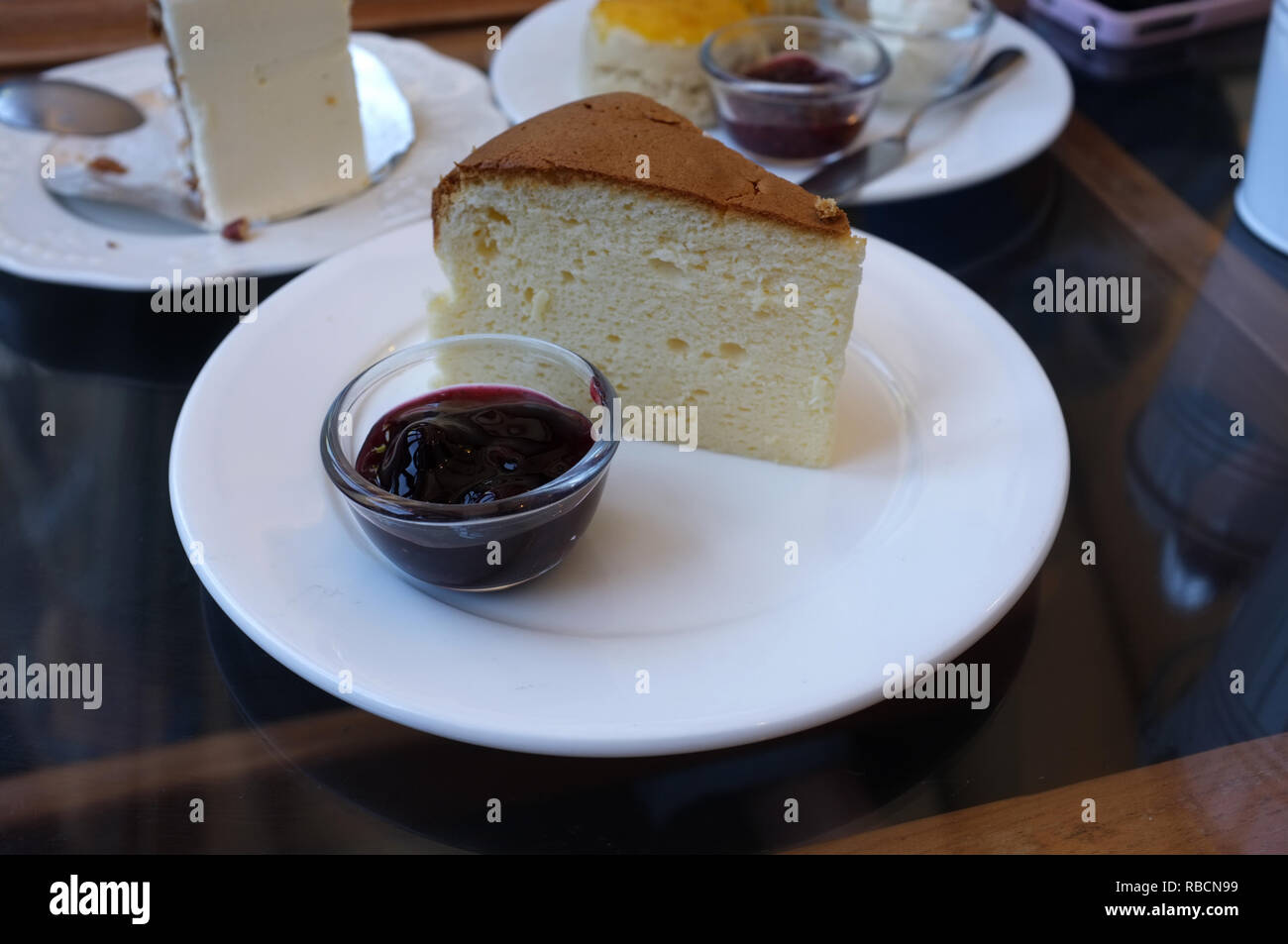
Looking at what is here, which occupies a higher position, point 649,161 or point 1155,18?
point 649,161

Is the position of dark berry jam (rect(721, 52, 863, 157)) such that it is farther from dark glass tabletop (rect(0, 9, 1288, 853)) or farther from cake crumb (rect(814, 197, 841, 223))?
cake crumb (rect(814, 197, 841, 223))

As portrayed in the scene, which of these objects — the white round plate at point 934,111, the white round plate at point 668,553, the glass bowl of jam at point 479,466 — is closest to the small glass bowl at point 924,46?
the white round plate at point 934,111

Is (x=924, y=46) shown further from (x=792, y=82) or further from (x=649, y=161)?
(x=649, y=161)

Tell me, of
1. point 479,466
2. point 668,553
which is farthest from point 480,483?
point 668,553

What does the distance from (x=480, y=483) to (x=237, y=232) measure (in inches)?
48.1

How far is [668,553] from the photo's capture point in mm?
1775

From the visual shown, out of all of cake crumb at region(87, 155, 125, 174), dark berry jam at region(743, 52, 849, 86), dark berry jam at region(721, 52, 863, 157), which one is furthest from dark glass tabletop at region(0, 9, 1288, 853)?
dark berry jam at region(743, 52, 849, 86)

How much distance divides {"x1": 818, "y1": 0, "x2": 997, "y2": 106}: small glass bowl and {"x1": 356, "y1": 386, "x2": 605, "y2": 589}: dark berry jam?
5.86ft

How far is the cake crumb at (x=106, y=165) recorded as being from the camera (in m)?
2.65

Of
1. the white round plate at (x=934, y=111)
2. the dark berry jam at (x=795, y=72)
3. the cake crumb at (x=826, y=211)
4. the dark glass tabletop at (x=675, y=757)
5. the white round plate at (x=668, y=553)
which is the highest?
the cake crumb at (x=826, y=211)

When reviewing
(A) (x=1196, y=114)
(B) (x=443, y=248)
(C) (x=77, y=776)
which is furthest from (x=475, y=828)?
(A) (x=1196, y=114)

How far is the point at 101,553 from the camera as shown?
72.9 inches

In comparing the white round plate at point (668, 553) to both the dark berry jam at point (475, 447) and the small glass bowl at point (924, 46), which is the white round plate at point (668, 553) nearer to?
the dark berry jam at point (475, 447)

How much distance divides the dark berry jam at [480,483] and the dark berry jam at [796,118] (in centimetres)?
136
